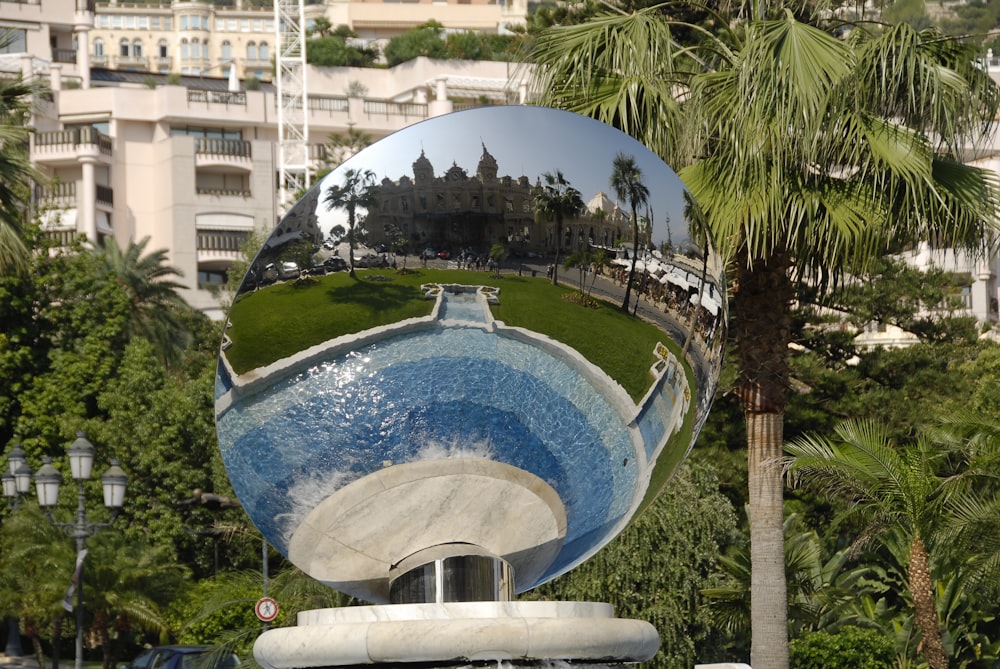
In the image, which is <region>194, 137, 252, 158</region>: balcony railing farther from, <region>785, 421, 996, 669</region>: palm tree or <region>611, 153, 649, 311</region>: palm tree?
<region>611, 153, 649, 311</region>: palm tree

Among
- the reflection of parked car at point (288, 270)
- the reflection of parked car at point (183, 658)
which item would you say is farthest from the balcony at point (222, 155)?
the reflection of parked car at point (288, 270)

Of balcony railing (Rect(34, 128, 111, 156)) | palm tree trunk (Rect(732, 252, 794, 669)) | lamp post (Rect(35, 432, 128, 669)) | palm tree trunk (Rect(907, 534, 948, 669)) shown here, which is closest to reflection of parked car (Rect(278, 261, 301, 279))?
palm tree trunk (Rect(732, 252, 794, 669))

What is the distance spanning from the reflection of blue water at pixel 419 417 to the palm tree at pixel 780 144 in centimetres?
653

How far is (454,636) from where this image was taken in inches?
227

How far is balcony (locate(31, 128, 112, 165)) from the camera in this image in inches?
2489

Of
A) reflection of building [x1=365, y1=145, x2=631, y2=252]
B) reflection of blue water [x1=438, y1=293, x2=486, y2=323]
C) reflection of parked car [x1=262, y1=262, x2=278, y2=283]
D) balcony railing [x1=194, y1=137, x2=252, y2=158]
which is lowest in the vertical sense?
balcony railing [x1=194, y1=137, x2=252, y2=158]

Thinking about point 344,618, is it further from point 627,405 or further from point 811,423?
point 811,423

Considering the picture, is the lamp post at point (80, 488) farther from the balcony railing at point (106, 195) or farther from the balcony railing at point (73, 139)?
the balcony railing at point (106, 195)

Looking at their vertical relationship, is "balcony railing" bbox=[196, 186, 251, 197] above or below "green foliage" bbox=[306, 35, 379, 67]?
below

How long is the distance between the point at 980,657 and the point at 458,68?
57.8 metres

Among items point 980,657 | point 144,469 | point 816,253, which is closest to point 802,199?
point 816,253

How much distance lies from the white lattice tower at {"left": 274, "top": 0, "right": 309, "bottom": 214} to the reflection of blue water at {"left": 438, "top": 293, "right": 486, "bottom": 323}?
52.4 meters

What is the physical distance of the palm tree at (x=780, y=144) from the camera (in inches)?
510

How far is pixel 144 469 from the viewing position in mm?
32344
